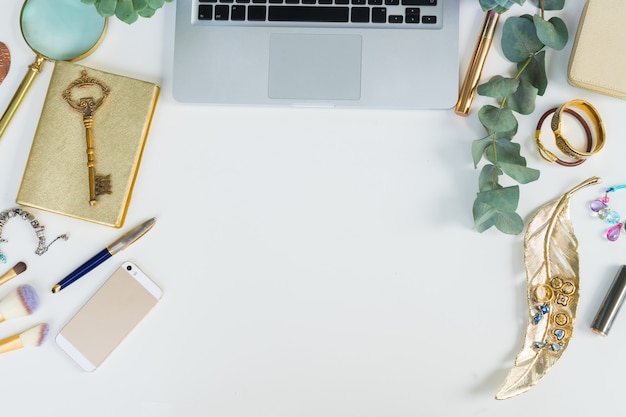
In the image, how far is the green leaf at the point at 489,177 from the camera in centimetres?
70

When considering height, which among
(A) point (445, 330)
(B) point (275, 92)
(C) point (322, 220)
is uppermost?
(B) point (275, 92)

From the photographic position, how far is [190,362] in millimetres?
715

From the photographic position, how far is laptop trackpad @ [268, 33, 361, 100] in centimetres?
71

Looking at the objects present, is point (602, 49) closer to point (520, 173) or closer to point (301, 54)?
point (520, 173)

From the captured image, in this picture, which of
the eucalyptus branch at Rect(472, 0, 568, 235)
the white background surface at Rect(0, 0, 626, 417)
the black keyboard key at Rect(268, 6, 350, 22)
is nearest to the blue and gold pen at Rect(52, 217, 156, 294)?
the white background surface at Rect(0, 0, 626, 417)

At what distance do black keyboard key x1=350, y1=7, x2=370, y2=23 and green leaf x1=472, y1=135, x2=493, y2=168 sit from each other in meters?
0.19

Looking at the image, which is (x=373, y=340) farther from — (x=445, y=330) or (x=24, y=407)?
(x=24, y=407)

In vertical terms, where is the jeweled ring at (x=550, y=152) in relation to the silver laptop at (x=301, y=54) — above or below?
below

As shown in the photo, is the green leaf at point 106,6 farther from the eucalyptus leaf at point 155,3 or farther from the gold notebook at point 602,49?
the gold notebook at point 602,49

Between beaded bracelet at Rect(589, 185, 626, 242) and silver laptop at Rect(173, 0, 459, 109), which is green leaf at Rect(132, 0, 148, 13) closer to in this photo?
silver laptop at Rect(173, 0, 459, 109)

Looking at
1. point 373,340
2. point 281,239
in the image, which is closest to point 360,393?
point 373,340

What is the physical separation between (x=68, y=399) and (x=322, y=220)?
37cm

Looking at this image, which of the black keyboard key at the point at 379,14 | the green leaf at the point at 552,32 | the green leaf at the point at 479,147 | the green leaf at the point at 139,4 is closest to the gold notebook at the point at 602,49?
the green leaf at the point at 552,32

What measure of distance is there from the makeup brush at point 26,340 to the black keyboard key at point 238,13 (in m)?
0.43
